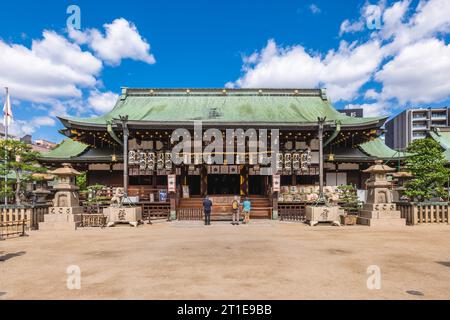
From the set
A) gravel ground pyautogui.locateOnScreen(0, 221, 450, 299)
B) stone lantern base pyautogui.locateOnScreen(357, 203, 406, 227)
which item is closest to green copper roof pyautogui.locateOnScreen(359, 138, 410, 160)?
stone lantern base pyautogui.locateOnScreen(357, 203, 406, 227)

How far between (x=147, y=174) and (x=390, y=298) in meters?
20.8

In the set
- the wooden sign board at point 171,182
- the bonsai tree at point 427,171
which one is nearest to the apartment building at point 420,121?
the bonsai tree at point 427,171

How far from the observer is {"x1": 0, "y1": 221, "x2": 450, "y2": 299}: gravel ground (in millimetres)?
5730

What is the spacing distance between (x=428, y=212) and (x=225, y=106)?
57.6 feet

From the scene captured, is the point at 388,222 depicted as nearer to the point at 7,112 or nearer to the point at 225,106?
the point at 225,106

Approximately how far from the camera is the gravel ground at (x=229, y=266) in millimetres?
5730

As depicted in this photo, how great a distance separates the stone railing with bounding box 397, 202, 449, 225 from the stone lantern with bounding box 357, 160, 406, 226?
118 cm

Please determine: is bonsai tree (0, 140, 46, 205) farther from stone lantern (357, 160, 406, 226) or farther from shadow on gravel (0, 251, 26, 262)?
stone lantern (357, 160, 406, 226)

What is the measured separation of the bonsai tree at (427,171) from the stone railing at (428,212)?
25.1 inches

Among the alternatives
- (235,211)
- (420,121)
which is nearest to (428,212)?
(235,211)

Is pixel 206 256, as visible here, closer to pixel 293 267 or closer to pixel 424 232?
pixel 293 267

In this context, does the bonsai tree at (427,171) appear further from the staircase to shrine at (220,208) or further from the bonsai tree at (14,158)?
the bonsai tree at (14,158)
